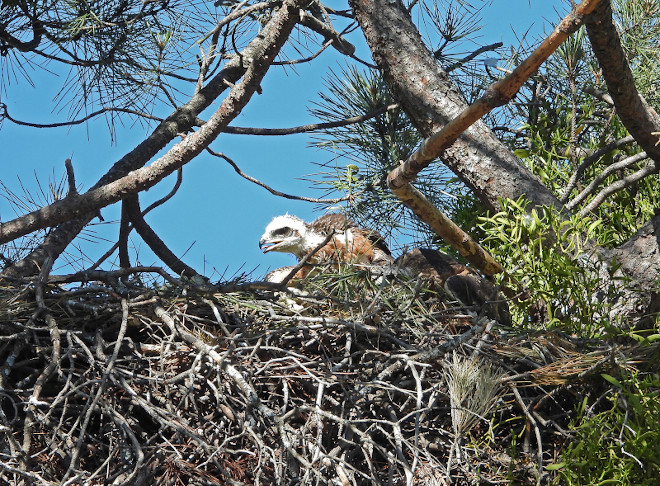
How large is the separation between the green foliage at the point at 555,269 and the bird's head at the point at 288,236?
0.94m

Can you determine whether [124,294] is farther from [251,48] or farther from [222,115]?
[251,48]

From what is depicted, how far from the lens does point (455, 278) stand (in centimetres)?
329

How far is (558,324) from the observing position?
3.09m

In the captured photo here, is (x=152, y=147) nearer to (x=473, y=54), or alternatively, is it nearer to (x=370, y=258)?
(x=370, y=258)

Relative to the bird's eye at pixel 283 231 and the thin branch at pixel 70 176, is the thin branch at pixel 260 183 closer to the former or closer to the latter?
the bird's eye at pixel 283 231

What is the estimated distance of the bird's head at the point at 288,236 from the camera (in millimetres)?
3812

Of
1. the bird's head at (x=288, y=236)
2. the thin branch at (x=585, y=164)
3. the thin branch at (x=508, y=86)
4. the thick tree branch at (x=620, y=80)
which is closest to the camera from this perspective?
the thin branch at (x=508, y=86)

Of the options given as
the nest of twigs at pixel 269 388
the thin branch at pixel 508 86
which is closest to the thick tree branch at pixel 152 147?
the nest of twigs at pixel 269 388

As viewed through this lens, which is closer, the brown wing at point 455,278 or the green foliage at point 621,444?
the green foliage at point 621,444

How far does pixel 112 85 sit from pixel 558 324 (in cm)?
276

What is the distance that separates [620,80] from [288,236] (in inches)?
59.0

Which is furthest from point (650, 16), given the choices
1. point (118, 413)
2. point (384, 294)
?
point (118, 413)

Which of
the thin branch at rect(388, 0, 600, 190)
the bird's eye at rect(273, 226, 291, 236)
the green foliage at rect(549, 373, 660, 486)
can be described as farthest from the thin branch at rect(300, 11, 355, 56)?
the green foliage at rect(549, 373, 660, 486)

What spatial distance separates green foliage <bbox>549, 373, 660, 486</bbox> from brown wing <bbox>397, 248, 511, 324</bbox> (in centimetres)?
53
